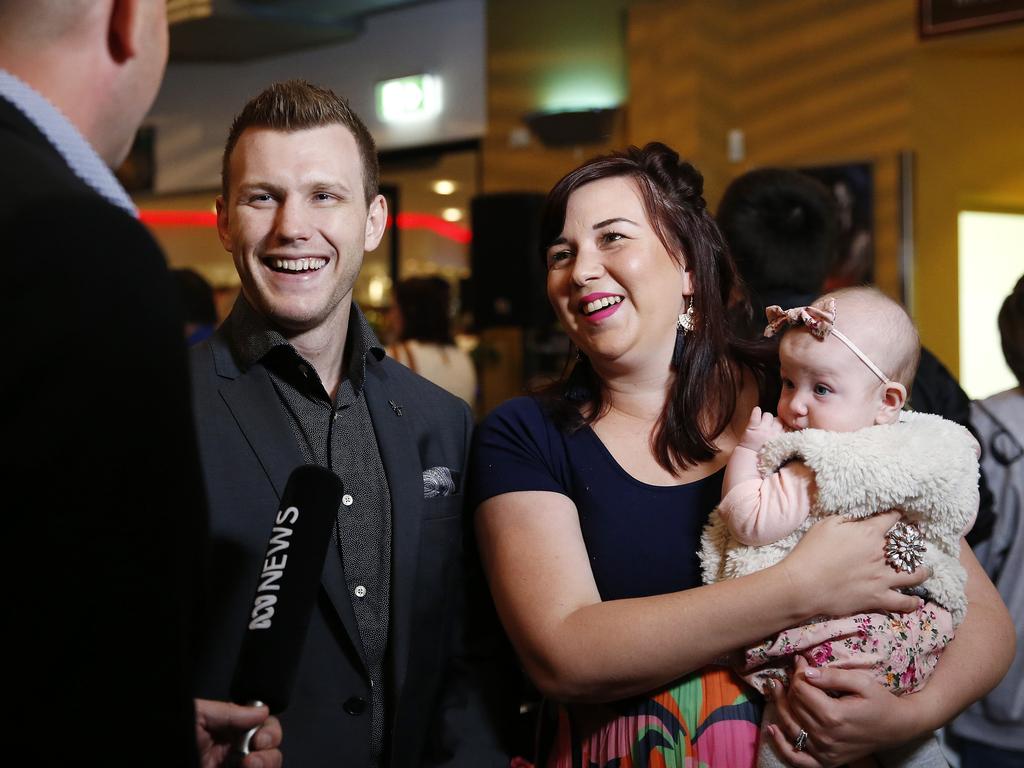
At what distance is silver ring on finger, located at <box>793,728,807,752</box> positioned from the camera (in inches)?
61.1

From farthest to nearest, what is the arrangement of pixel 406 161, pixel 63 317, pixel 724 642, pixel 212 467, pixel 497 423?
pixel 406 161 < pixel 497 423 < pixel 212 467 < pixel 724 642 < pixel 63 317

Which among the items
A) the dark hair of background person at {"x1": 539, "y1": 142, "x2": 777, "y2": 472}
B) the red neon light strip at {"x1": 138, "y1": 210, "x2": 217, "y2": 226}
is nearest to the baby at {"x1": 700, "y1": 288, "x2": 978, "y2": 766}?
the dark hair of background person at {"x1": 539, "y1": 142, "x2": 777, "y2": 472}

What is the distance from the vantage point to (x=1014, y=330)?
110 inches

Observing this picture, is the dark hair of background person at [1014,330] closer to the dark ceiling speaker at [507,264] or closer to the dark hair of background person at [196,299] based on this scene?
the dark hair of background person at [196,299]

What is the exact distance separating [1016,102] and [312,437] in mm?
6626

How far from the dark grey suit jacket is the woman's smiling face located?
1.17ft

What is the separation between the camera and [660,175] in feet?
6.35

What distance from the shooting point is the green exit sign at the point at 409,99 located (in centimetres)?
961

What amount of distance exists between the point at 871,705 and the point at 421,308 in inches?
170

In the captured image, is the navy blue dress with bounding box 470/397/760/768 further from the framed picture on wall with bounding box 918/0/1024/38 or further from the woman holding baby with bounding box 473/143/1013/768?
the framed picture on wall with bounding box 918/0/1024/38

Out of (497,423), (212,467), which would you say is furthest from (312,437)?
(497,423)

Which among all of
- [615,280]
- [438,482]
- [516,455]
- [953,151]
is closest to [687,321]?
[615,280]

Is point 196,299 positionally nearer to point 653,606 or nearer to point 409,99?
point 653,606

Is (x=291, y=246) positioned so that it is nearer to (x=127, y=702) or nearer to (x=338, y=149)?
(x=338, y=149)
